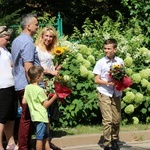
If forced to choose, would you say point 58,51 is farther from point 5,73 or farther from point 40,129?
point 40,129

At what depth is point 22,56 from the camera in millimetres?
6758

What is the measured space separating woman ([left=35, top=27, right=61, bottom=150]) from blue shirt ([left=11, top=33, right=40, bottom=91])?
25 centimetres

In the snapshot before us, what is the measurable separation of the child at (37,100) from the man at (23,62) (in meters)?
0.25

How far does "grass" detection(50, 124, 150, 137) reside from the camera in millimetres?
8273

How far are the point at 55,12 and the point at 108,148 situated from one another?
40.7 feet

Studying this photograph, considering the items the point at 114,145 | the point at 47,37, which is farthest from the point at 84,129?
the point at 47,37

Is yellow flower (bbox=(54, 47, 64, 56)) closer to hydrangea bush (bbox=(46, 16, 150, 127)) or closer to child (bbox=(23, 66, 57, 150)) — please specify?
child (bbox=(23, 66, 57, 150))

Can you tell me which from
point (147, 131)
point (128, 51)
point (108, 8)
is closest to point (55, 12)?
point (108, 8)

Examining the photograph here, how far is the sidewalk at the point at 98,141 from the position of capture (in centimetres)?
786

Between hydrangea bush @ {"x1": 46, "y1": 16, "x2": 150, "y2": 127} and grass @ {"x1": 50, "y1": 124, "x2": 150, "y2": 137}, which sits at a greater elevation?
hydrangea bush @ {"x1": 46, "y1": 16, "x2": 150, "y2": 127}

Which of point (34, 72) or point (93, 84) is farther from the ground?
point (34, 72)

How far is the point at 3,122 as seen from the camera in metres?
6.96

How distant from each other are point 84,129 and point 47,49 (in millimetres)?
1865

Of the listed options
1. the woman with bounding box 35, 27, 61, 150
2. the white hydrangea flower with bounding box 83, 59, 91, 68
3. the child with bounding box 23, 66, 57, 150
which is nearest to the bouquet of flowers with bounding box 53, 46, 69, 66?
the woman with bounding box 35, 27, 61, 150
